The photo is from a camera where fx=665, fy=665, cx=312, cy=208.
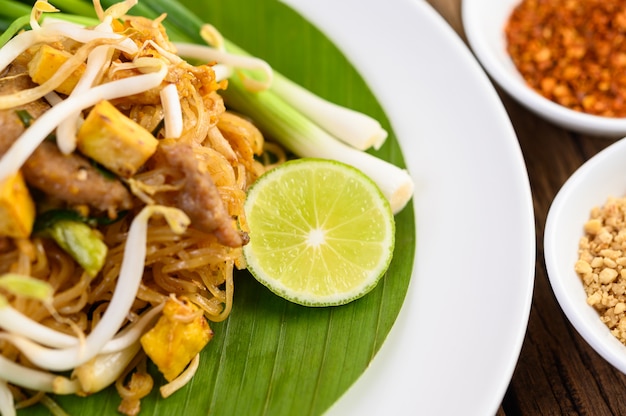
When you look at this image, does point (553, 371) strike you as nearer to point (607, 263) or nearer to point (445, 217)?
point (607, 263)

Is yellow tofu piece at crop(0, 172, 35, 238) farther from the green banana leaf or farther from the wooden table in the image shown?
the wooden table

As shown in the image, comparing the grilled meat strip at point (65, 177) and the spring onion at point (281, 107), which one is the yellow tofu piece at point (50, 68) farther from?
the spring onion at point (281, 107)

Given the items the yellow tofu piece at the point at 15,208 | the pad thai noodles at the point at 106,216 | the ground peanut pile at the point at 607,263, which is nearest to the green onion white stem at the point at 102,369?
the pad thai noodles at the point at 106,216

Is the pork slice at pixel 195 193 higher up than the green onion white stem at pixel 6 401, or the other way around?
the pork slice at pixel 195 193

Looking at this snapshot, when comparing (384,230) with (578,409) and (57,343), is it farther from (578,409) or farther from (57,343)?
(57,343)

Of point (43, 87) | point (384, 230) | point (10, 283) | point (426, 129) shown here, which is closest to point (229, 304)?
point (384, 230)
